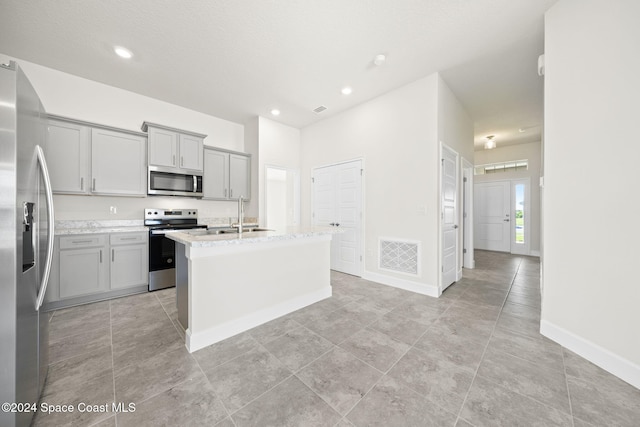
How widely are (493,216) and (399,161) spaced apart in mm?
5200

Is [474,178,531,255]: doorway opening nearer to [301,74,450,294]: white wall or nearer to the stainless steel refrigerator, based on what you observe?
[301,74,450,294]: white wall

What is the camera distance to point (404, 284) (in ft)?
11.2

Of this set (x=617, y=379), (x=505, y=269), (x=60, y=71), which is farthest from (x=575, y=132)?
(x=60, y=71)

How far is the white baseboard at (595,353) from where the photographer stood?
5.17 feet

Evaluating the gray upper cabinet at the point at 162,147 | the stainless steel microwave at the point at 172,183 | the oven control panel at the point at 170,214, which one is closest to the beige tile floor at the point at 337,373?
the oven control panel at the point at 170,214

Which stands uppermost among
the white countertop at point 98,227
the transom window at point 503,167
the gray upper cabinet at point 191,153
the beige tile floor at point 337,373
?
the transom window at point 503,167

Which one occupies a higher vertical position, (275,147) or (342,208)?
(275,147)

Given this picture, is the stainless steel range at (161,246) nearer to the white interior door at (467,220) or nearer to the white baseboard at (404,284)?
the white baseboard at (404,284)

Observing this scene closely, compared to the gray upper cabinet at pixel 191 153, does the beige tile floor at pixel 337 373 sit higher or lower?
lower

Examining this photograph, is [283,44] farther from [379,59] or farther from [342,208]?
[342,208]

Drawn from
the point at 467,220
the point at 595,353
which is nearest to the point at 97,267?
the point at 595,353

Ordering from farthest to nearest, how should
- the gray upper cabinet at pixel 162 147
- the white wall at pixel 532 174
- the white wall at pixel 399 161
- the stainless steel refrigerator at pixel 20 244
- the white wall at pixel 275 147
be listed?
the white wall at pixel 532 174 < the white wall at pixel 275 147 < the gray upper cabinet at pixel 162 147 < the white wall at pixel 399 161 < the stainless steel refrigerator at pixel 20 244

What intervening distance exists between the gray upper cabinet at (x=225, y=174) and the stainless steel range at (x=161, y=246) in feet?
2.34

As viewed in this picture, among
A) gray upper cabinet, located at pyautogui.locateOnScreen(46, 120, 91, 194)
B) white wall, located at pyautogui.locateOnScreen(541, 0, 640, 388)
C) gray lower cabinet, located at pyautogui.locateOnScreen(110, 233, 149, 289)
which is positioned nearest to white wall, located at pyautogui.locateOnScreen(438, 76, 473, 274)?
white wall, located at pyautogui.locateOnScreen(541, 0, 640, 388)
